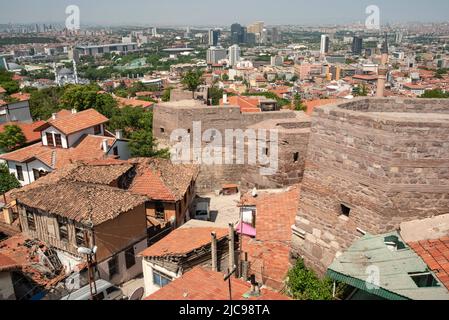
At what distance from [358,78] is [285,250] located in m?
111

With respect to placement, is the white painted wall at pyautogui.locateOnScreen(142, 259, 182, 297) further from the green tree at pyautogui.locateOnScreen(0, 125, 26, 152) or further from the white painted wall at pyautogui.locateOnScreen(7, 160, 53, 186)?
the green tree at pyautogui.locateOnScreen(0, 125, 26, 152)

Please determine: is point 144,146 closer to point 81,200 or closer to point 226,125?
point 226,125

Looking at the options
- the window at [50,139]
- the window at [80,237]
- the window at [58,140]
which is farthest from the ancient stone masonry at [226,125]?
the window at [80,237]

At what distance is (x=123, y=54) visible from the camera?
17675cm

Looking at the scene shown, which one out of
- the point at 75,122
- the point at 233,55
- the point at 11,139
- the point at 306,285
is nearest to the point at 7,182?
the point at 75,122

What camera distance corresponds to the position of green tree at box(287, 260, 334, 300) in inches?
300

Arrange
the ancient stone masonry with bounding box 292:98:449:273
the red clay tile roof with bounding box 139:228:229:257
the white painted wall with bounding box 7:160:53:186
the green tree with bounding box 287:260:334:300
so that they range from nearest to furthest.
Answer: the ancient stone masonry with bounding box 292:98:449:273, the green tree with bounding box 287:260:334:300, the red clay tile roof with bounding box 139:228:229:257, the white painted wall with bounding box 7:160:53:186

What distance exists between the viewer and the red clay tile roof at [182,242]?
1108 cm

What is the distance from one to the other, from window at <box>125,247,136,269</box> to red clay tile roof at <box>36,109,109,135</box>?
9591 millimetres

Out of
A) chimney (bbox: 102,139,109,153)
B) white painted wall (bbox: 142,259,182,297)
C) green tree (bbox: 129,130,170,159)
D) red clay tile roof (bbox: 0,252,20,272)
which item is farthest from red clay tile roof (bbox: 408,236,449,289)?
chimney (bbox: 102,139,109,153)

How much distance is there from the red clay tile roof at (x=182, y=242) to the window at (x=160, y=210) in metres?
2.92
